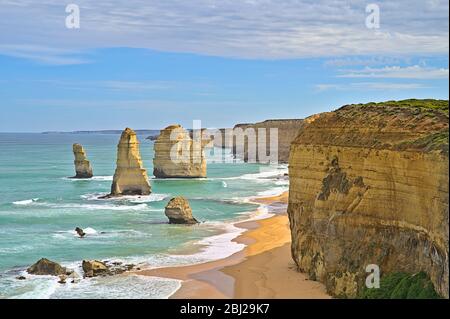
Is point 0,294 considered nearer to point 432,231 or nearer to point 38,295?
point 38,295

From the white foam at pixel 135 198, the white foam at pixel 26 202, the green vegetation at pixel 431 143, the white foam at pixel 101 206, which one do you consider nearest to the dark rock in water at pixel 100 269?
the green vegetation at pixel 431 143

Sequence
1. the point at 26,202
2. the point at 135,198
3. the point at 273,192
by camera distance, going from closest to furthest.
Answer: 1. the point at 26,202
2. the point at 135,198
3. the point at 273,192

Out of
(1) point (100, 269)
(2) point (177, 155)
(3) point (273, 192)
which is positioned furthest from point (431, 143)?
(2) point (177, 155)

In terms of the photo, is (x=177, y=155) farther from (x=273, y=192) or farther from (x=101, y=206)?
(x=101, y=206)

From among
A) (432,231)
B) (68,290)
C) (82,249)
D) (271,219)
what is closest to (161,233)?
(82,249)

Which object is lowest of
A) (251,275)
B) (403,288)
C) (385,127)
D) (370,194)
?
(251,275)
